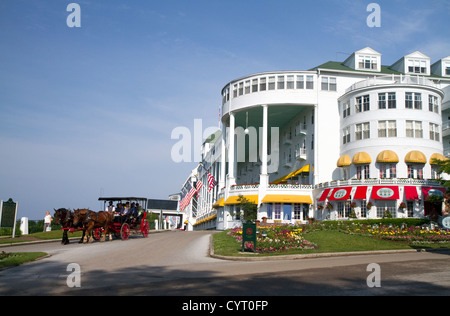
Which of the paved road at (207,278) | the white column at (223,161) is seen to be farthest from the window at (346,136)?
the paved road at (207,278)

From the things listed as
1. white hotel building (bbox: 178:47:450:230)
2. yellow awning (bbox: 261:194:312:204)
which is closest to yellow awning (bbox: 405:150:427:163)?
white hotel building (bbox: 178:47:450:230)

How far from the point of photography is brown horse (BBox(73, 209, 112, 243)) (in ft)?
86.3

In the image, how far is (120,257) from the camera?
1919 cm

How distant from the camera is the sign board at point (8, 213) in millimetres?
29094

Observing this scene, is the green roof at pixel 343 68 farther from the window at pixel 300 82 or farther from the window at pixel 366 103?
the window at pixel 366 103

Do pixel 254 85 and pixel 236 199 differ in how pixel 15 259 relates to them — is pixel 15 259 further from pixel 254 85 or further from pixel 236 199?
pixel 254 85

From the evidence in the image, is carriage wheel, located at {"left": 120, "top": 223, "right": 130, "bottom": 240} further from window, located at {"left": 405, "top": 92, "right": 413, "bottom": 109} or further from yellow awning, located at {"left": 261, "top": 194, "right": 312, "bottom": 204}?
window, located at {"left": 405, "top": 92, "right": 413, "bottom": 109}

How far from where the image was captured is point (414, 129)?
1829 inches

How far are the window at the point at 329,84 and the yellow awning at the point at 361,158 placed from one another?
10463 millimetres

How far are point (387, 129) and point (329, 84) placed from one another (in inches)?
415

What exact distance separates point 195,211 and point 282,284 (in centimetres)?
9485

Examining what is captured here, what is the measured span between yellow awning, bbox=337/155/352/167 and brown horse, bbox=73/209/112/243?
1150 inches
